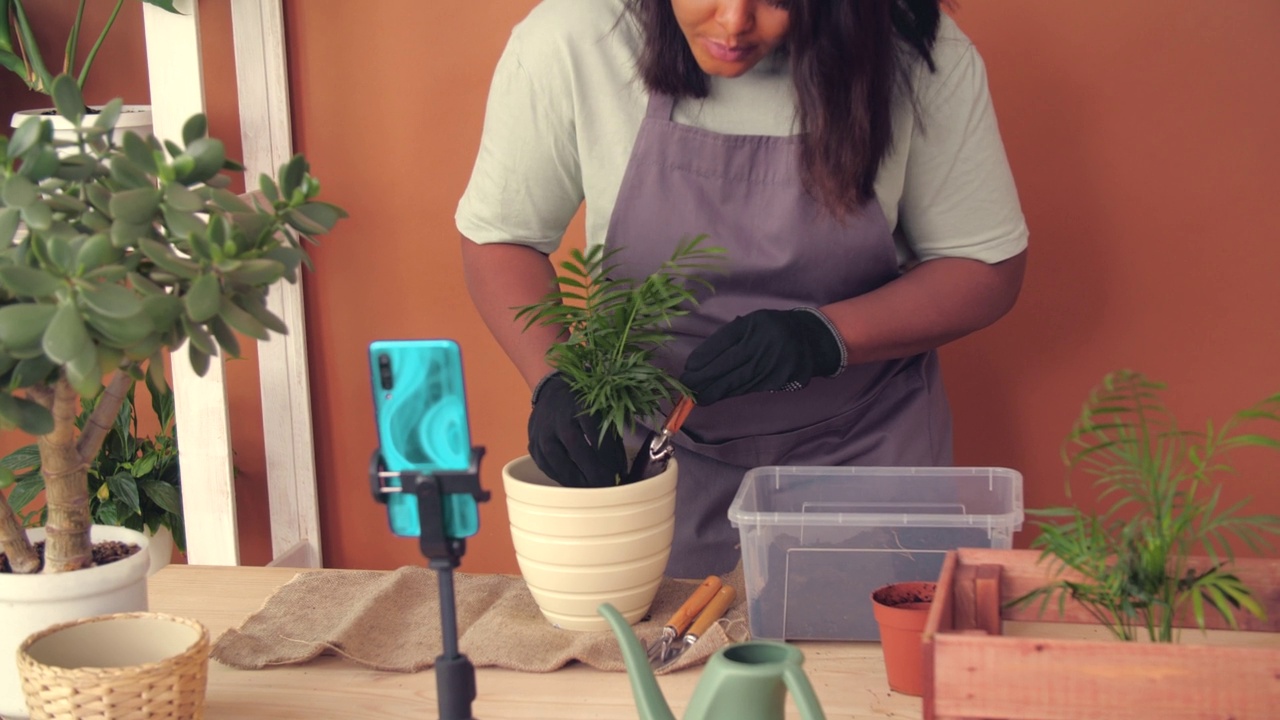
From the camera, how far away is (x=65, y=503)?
0.96m

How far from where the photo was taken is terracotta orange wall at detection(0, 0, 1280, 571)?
2021mm

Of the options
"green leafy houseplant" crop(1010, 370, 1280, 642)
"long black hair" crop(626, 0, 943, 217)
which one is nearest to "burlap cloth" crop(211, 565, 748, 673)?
"green leafy houseplant" crop(1010, 370, 1280, 642)

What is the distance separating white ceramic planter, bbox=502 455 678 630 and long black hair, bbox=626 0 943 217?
512 millimetres

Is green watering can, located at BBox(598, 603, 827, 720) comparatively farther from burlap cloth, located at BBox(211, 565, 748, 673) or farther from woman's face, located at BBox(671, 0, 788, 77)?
woman's face, located at BBox(671, 0, 788, 77)

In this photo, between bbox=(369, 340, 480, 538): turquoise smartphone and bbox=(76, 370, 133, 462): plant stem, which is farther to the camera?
bbox=(76, 370, 133, 462): plant stem

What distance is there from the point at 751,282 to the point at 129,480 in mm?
1454

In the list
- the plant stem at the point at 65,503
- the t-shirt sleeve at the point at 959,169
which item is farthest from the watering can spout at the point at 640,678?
the t-shirt sleeve at the point at 959,169

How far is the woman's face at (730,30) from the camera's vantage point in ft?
4.15

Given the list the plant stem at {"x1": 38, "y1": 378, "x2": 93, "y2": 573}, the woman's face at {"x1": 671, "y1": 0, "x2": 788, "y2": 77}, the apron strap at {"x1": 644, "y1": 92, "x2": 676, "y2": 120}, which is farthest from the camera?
the apron strap at {"x1": 644, "y1": 92, "x2": 676, "y2": 120}

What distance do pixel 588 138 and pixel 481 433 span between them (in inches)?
39.6

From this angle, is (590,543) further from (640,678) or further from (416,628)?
(640,678)

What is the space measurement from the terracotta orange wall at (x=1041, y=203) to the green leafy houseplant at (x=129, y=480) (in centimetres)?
24

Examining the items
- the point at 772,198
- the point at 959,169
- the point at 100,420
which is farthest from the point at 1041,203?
the point at 100,420

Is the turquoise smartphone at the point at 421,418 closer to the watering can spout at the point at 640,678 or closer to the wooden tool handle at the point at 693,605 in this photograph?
the watering can spout at the point at 640,678
